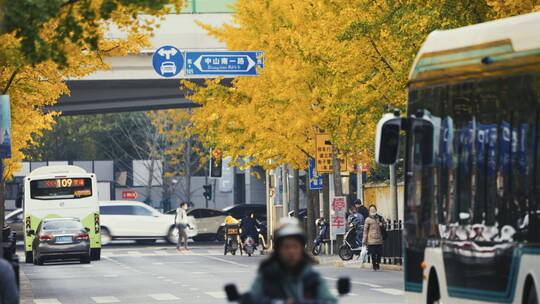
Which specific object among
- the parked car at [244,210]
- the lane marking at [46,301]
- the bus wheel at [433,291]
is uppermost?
the parked car at [244,210]

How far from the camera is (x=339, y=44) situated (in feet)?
104

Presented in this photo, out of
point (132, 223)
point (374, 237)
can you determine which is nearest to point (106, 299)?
point (374, 237)

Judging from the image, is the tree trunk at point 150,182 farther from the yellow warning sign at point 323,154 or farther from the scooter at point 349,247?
the scooter at point 349,247

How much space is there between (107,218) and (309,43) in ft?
83.9

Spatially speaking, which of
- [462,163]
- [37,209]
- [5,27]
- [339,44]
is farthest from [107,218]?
[462,163]

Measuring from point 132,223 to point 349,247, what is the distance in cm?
2176

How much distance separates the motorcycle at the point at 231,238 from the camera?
157ft

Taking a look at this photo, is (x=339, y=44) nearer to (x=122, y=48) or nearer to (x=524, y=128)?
(x=122, y=48)

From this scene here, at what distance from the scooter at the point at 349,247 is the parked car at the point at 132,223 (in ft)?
69.1

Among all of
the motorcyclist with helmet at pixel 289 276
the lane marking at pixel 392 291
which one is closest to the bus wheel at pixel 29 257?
the lane marking at pixel 392 291

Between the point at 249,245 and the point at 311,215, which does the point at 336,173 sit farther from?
the point at 249,245

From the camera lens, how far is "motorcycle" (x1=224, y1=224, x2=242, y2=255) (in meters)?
47.8

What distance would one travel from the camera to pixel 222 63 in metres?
36.8

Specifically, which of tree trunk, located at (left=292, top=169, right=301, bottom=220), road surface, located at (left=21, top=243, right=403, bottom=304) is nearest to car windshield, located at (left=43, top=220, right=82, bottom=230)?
road surface, located at (left=21, top=243, right=403, bottom=304)
